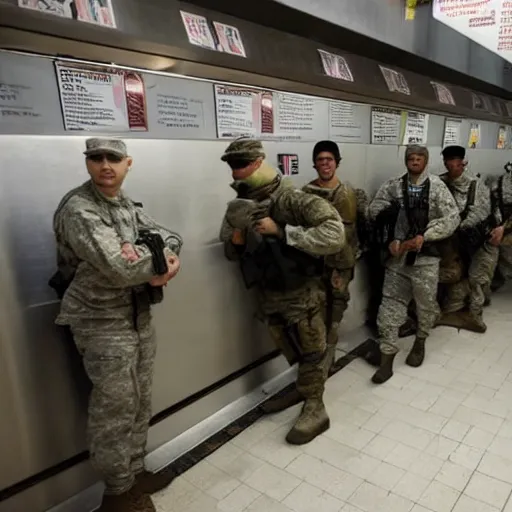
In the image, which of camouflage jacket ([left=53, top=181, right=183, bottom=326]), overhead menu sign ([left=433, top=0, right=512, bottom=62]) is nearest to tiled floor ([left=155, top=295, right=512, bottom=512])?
camouflage jacket ([left=53, top=181, right=183, bottom=326])

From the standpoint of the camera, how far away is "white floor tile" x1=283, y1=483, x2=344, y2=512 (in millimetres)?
1734

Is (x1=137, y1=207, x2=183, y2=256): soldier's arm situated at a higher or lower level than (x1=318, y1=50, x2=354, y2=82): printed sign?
lower

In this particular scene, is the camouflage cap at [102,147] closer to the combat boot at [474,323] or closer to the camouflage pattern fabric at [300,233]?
the camouflage pattern fabric at [300,233]

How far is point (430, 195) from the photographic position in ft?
9.08

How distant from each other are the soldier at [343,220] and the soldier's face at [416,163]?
0.43m

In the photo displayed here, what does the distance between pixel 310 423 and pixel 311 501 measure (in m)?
0.45

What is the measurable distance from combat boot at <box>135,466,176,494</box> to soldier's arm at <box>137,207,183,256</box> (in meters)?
1.01

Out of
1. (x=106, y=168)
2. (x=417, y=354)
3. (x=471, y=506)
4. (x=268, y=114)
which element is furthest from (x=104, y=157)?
(x=417, y=354)

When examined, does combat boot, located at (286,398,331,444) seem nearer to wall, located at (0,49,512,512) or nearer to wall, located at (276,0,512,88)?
wall, located at (0,49,512,512)

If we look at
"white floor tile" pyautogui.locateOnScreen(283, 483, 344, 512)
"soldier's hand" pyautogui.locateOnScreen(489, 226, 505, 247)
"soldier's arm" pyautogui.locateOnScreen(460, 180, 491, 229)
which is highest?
"soldier's arm" pyautogui.locateOnScreen(460, 180, 491, 229)

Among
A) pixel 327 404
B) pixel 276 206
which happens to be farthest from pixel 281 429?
pixel 276 206

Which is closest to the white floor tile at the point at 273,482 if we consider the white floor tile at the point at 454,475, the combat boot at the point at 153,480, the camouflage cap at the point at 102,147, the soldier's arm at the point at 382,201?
the combat boot at the point at 153,480

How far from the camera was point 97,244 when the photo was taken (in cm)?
135

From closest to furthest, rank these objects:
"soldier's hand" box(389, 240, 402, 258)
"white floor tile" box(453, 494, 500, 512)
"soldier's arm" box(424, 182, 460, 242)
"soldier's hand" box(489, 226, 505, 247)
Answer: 1. "white floor tile" box(453, 494, 500, 512)
2. "soldier's arm" box(424, 182, 460, 242)
3. "soldier's hand" box(389, 240, 402, 258)
4. "soldier's hand" box(489, 226, 505, 247)
